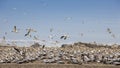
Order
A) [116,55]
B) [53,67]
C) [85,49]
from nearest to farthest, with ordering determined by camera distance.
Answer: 1. [53,67]
2. [116,55]
3. [85,49]

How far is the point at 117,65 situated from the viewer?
1196 cm

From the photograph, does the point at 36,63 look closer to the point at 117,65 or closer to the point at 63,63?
the point at 63,63

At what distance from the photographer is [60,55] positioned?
12891 mm

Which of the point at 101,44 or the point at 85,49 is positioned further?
the point at 101,44

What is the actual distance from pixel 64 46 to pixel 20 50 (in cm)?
264

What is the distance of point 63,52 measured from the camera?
13.3 metres

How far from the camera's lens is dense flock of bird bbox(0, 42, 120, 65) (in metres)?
12.4

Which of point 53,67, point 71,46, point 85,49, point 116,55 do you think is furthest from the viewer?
point 71,46

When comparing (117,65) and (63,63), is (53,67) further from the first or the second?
(117,65)

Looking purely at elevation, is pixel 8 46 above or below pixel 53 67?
above

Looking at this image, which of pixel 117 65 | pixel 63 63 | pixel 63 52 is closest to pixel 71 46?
pixel 63 52

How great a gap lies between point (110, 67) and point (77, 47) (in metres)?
3.02

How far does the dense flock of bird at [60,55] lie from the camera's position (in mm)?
12383

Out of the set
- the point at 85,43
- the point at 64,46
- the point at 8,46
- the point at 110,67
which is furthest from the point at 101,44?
the point at 8,46
